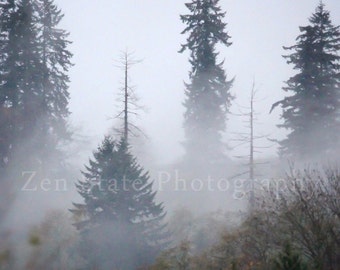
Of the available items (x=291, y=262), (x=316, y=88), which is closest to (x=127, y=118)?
(x=316, y=88)

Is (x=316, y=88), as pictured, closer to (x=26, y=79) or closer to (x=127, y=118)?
(x=127, y=118)

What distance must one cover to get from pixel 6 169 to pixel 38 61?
754 centimetres

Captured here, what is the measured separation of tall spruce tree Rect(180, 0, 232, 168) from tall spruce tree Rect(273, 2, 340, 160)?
6.13m

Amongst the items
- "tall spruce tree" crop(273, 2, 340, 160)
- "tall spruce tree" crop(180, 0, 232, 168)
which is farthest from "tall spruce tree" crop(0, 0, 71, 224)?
"tall spruce tree" crop(273, 2, 340, 160)

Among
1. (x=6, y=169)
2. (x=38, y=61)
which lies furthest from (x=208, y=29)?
(x=6, y=169)

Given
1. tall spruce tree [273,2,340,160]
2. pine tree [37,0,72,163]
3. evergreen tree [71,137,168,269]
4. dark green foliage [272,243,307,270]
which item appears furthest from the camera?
pine tree [37,0,72,163]

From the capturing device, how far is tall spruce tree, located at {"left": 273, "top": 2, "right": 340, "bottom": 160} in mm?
25312

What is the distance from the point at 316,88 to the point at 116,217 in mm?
14787

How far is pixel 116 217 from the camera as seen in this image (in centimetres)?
1975

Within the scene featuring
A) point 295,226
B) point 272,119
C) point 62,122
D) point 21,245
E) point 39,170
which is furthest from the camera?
point 272,119

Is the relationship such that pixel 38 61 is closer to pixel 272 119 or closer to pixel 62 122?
pixel 62 122

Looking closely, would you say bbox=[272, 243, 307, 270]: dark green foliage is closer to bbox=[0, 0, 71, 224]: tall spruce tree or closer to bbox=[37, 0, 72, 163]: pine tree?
bbox=[0, 0, 71, 224]: tall spruce tree

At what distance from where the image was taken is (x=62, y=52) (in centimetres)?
3103

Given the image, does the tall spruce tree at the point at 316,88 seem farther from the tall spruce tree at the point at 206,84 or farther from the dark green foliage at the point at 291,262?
the dark green foliage at the point at 291,262
